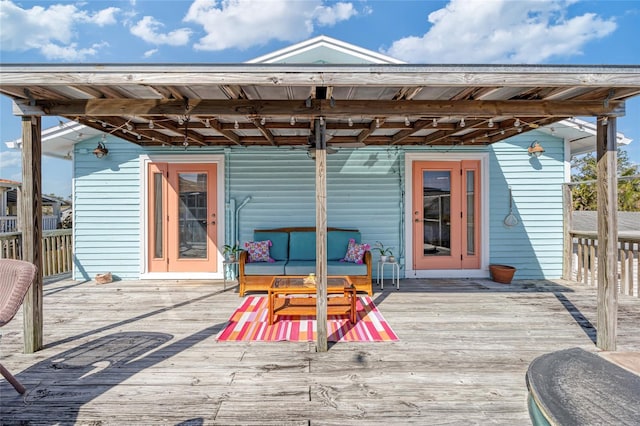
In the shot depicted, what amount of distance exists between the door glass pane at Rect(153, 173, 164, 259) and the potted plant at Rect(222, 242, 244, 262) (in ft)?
4.06

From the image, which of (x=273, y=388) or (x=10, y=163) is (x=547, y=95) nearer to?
(x=273, y=388)

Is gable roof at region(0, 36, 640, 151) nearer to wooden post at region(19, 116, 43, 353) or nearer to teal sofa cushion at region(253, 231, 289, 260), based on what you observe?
wooden post at region(19, 116, 43, 353)

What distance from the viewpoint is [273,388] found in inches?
97.4

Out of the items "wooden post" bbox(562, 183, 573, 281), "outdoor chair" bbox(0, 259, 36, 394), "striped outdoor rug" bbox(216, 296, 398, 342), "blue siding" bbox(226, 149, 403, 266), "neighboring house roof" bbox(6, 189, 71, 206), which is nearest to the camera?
"outdoor chair" bbox(0, 259, 36, 394)

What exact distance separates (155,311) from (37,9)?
9524mm

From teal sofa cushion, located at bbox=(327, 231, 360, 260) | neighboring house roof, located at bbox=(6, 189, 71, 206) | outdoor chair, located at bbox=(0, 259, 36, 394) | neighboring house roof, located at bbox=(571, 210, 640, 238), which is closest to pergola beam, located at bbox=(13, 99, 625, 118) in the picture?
outdoor chair, located at bbox=(0, 259, 36, 394)

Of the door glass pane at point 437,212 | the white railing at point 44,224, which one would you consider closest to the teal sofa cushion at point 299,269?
the door glass pane at point 437,212

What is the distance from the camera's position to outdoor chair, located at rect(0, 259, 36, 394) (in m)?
2.31

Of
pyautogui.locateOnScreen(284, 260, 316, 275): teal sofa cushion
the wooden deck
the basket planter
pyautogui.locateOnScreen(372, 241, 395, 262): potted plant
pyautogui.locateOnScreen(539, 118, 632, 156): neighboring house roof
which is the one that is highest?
pyautogui.locateOnScreen(539, 118, 632, 156): neighboring house roof

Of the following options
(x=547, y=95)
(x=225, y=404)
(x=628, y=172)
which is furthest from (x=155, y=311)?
(x=628, y=172)

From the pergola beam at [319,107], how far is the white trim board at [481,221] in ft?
9.49

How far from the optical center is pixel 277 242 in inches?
229

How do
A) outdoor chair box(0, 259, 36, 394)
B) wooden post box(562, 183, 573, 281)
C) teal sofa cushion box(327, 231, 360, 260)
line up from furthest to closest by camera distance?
wooden post box(562, 183, 573, 281) < teal sofa cushion box(327, 231, 360, 260) < outdoor chair box(0, 259, 36, 394)

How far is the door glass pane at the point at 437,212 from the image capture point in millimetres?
6340
